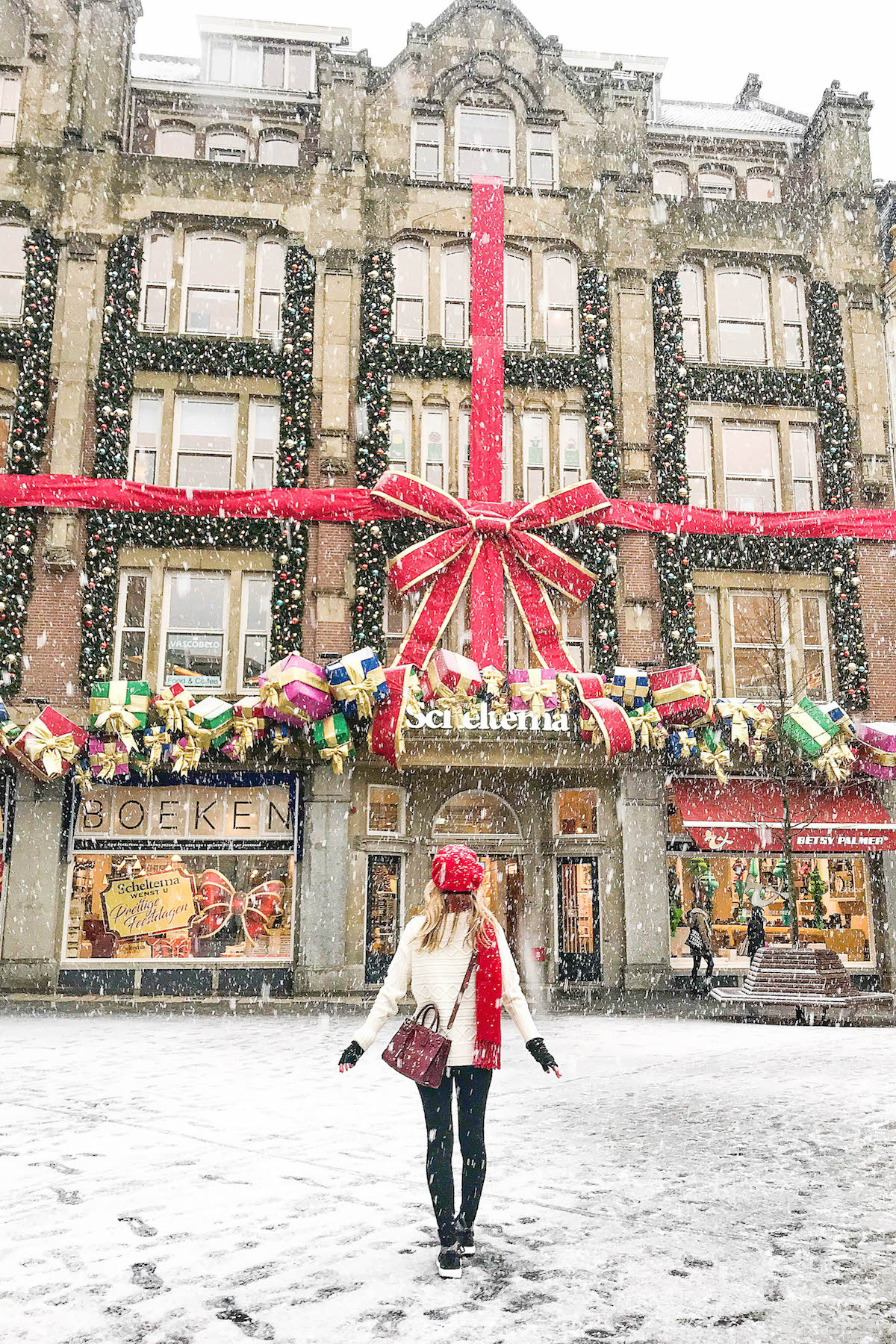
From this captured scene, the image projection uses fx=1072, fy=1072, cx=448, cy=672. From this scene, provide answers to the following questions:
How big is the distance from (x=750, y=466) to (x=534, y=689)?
7.80m

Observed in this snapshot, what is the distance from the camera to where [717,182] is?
24406 mm

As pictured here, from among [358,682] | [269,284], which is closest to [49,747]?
[358,682]

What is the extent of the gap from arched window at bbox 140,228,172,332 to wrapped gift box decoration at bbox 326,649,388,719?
28.8 feet

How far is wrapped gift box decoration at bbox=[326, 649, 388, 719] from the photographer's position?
1788 centimetres

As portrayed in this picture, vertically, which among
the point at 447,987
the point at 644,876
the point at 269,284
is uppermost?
the point at 269,284

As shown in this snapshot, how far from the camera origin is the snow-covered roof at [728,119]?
24.8 meters

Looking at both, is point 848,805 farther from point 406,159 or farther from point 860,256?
point 406,159

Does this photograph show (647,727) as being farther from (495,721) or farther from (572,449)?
(572,449)

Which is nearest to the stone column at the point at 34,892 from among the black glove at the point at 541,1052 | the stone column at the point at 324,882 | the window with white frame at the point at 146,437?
the stone column at the point at 324,882

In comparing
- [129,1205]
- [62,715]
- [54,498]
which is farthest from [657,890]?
[129,1205]

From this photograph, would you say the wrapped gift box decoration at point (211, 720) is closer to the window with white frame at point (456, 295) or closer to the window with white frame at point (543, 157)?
the window with white frame at point (456, 295)

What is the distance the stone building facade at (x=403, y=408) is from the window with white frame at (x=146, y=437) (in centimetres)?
7

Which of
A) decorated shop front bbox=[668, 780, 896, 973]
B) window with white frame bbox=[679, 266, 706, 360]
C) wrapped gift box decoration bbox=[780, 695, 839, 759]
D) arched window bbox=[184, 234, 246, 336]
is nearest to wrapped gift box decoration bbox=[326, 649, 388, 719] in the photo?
decorated shop front bbox=[668, 780, 896, 973]

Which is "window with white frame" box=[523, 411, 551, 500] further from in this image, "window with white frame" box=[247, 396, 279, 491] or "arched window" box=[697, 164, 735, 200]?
"arched window" box=[697, 164, 735, 200]
